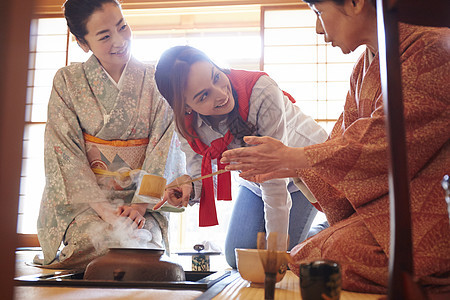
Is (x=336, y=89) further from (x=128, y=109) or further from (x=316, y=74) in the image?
(x=128, y=109)

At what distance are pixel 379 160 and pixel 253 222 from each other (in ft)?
5.49

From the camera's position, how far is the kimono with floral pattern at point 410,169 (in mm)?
1439

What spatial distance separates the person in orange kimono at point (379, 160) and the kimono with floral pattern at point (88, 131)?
1.41m

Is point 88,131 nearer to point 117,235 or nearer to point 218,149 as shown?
point 117,235

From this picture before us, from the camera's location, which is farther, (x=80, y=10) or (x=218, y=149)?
(x=80, y=10)

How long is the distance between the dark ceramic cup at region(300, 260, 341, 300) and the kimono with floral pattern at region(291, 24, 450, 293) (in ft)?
0.57

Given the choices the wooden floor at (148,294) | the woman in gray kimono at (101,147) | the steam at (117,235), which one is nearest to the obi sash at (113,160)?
the woman in gray kimono at (101,147)

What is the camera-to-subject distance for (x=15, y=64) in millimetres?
768

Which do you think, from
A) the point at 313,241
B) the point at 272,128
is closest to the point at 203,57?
the point at 272,128

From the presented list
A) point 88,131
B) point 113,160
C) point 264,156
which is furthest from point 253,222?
point 264,156

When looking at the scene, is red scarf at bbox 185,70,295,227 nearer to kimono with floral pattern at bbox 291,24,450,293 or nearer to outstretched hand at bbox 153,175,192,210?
outstretched hand at bbox 153,175,192,210

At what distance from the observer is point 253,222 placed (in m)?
Result: 3.07

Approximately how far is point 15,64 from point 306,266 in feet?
2.85

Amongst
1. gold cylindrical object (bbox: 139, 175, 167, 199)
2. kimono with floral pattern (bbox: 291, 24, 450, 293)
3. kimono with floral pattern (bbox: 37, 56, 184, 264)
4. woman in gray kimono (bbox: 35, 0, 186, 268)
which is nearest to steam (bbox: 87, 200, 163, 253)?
woman in gray kimono (bbox: 35, 0, 186, 268)
